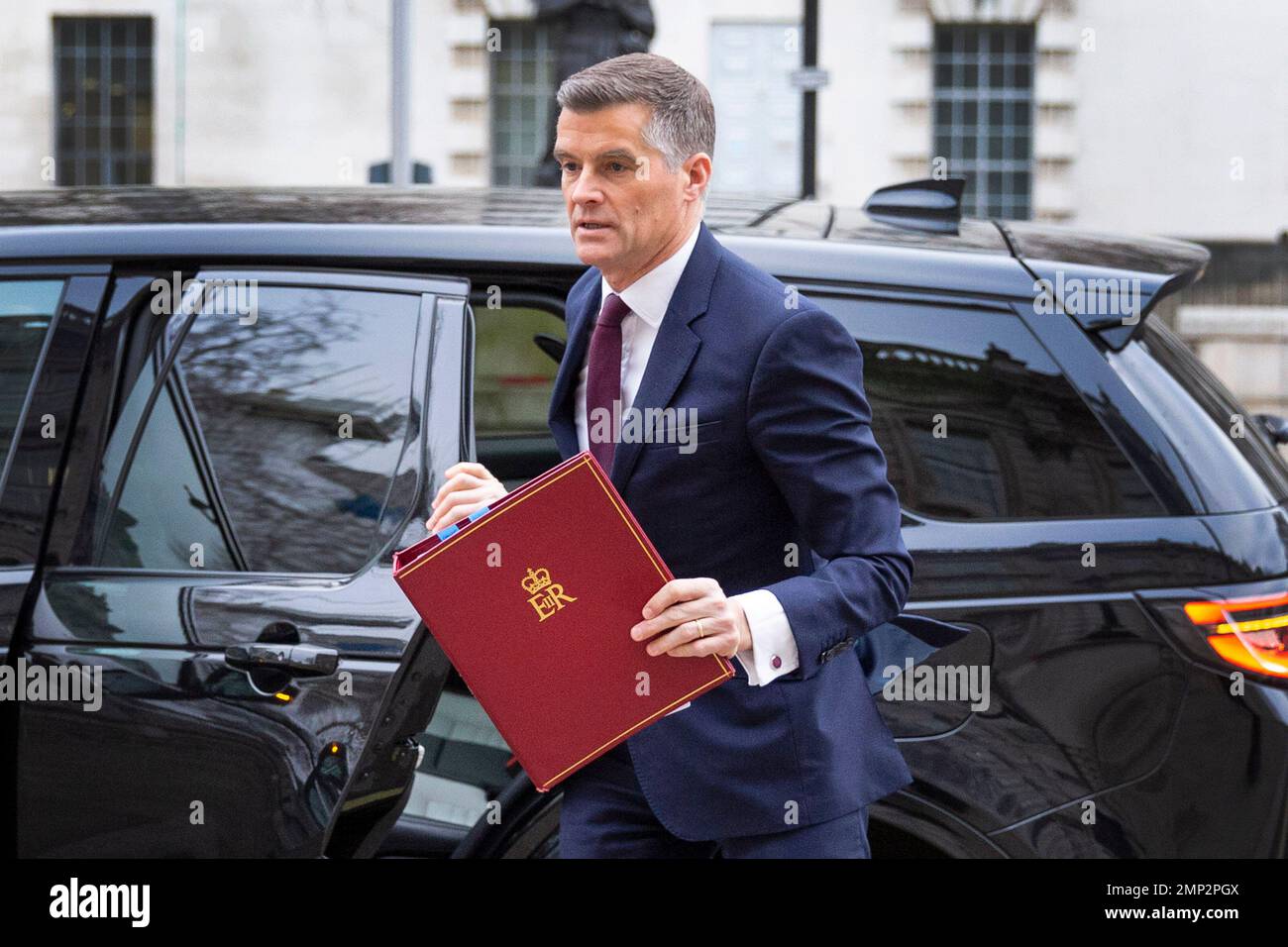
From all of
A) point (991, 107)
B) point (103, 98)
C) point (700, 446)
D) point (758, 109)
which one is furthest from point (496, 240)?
point (103, 98)

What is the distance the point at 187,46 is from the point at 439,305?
577 inches

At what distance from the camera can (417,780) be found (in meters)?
3.00

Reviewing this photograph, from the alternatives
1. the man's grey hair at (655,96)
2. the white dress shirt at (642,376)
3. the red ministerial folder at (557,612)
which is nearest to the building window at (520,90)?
the white dress shirt at (642,376)

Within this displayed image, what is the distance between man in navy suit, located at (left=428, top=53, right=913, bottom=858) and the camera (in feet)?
6.69

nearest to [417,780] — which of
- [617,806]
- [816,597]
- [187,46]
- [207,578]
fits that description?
[207,578]

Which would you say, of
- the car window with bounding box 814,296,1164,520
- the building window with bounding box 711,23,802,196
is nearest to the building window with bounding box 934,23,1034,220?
the building window with bounding box 711,23,802,196

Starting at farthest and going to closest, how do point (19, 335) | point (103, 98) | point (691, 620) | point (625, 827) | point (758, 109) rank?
point (103, 98), point (758, 109), point (19, 335), point (625, 827), point (691, 620)

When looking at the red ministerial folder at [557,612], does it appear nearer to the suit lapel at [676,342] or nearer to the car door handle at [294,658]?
the suit lapel at [676,342]

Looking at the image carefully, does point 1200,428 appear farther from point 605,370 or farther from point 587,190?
point 587,190

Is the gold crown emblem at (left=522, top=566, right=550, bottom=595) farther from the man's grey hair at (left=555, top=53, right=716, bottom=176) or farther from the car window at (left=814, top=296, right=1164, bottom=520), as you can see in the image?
the car window at (left=814, top=296, right=1164, bottom=520)

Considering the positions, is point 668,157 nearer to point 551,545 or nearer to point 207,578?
point 551,545

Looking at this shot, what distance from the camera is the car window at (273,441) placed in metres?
2.83

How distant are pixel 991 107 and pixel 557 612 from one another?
15.6 m

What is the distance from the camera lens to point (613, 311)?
2240 mm
